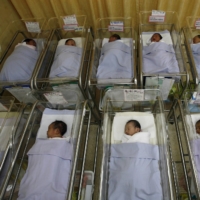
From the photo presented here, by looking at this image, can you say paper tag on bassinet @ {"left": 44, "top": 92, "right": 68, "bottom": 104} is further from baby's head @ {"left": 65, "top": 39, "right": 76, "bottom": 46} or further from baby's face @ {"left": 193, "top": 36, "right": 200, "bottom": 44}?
baby's face @ {"left": 193, "top": 36, "right": 200, "bottom": 44}

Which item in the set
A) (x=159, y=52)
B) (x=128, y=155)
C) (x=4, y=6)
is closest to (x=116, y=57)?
(x=159, y=52)

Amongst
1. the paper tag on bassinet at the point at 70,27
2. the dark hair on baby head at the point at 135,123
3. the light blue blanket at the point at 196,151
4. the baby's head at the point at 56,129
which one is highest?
the paper tag on bassinet at the point at 70,27

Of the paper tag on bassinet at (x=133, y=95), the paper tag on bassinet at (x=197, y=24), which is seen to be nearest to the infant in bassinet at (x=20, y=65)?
the paper tag on bassinet at (x=133, y=95)

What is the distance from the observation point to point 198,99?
1389 mm

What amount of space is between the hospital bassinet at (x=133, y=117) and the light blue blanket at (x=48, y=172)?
275mm

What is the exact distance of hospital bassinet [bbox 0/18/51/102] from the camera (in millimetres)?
1656

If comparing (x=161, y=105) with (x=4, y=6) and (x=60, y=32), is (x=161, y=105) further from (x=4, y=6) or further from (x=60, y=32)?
(x=4, y=6)

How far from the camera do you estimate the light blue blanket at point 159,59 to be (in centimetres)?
156

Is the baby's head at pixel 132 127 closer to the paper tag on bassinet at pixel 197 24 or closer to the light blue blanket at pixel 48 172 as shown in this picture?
the light blue blanket at pixel 48 172

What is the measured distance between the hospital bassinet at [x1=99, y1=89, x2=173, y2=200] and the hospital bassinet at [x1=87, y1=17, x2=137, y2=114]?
0.39ft

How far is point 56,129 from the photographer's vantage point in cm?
146

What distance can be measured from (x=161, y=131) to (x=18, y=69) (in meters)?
1.38

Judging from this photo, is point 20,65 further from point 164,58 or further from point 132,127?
point 164,58

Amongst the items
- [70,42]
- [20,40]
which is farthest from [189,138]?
[20,40]
